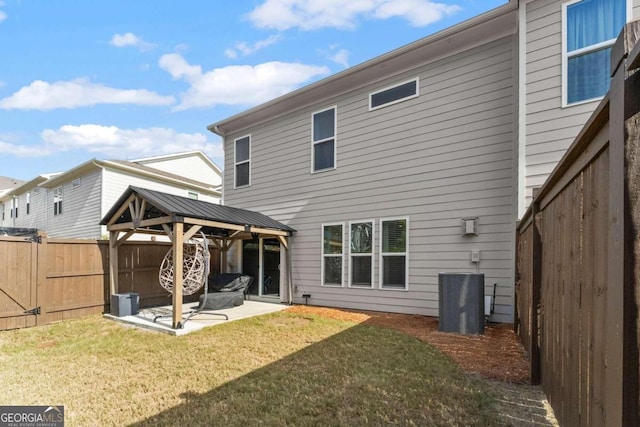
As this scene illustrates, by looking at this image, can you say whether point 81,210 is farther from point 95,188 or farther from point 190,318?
point 190,318

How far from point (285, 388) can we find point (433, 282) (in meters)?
4.26

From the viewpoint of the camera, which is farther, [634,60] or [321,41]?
[321,41]

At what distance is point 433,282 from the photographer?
6855mm

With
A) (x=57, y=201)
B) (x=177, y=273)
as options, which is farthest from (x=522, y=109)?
(x=57, y=201)

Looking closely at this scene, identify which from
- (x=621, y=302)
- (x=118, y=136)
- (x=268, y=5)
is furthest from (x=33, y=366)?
(x=118, y=136)

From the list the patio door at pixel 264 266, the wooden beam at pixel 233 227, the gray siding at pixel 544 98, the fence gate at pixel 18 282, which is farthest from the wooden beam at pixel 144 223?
the gray siding at pixel 544 98

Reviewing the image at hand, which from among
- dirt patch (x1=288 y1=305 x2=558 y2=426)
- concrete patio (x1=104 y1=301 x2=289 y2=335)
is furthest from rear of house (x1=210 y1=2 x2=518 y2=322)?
concrete patio (x1=104 y1=301 x2=289 y2=335)

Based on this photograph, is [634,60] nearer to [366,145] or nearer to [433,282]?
[433,282]

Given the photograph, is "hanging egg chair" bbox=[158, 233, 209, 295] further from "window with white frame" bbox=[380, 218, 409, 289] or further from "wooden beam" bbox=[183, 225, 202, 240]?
"window with white frame" bbox=[380, 218, 409, 289]

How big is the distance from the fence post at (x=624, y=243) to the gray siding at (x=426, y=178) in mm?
5440

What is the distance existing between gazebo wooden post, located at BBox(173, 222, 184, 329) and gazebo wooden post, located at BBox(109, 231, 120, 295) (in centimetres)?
258

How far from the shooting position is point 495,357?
4.32 metres

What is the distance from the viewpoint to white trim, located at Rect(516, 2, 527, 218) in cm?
548

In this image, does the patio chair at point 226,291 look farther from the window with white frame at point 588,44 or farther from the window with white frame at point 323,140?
the window with white frame at point 588,44
